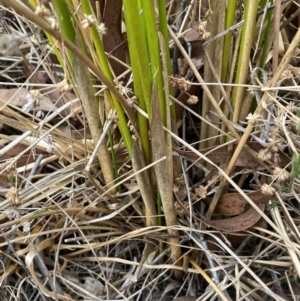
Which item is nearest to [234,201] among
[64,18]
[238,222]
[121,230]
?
[238,222]

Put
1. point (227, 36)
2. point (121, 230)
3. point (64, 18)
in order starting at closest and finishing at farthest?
1. point (64, 18)
2. point (227, 36)
3. point (121, 230)

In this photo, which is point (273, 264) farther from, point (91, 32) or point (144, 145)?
point (91, 32)

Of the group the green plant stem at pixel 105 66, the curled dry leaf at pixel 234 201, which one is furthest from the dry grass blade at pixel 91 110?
the curled dry leaf at pixel 234 201

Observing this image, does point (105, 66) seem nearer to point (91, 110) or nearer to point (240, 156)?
point (91, 110)

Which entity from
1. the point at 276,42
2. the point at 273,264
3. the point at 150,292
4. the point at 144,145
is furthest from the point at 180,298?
the point at 276,42

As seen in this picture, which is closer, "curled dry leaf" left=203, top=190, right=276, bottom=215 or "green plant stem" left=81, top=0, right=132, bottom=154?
"green plant stem" left=81, top=0, right=132, bottom=154

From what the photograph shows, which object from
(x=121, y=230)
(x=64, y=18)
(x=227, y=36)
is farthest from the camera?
(x=121, y=230)

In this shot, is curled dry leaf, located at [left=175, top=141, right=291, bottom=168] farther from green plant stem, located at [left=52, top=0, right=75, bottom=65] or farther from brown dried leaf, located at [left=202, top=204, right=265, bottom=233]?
green plant stem, located at [left=52, top=0, right=75, bottom=65]

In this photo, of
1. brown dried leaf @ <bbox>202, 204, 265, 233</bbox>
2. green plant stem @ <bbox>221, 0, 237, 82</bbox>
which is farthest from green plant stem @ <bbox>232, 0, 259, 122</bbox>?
brown dried leaf @ <bbox>202, 204, 265, 233</bbox>

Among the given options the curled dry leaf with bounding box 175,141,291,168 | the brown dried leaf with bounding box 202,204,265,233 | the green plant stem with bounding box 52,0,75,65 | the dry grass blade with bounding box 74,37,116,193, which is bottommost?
the brown dried leaf with bounding box 202,204,265,233

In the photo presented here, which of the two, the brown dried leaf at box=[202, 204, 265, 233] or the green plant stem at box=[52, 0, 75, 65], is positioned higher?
the green plant stem at box=[52, 0, 75, 65]

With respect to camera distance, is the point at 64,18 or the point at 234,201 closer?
the point at 64,18
